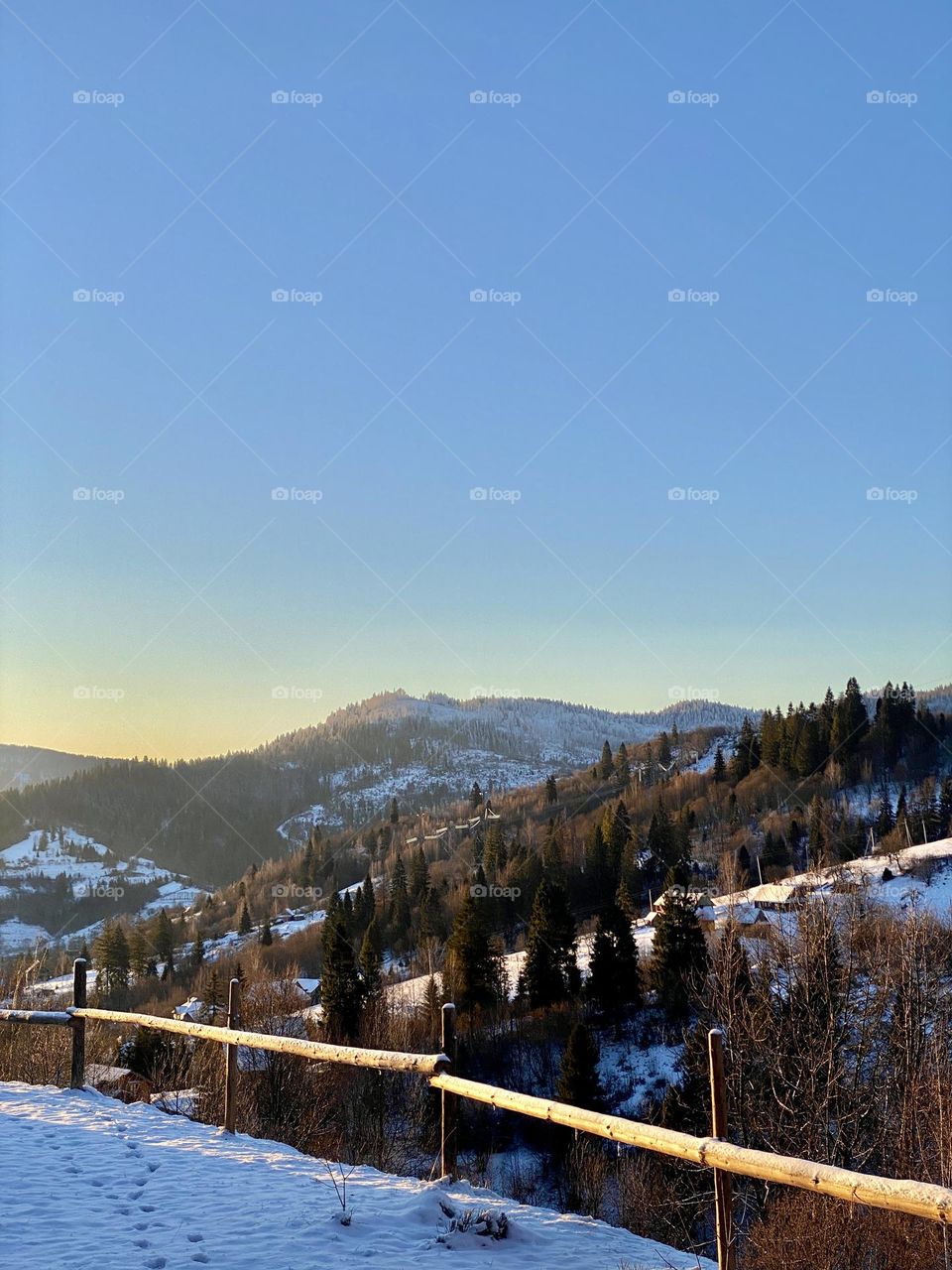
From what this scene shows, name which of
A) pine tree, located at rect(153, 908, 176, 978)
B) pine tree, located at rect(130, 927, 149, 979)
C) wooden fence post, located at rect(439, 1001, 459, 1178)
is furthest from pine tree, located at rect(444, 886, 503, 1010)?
wooden fence post, located at rect(439, 1001, 459, 1178)

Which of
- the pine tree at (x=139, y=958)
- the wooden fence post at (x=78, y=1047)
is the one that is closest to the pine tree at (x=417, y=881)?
the pine tree at (x=139, y=958)

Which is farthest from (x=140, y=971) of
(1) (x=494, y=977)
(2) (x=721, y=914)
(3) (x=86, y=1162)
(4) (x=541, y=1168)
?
(3) (x=86, y=1162)

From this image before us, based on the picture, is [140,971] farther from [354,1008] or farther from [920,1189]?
[920,1189]

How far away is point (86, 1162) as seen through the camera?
7652 millimetres

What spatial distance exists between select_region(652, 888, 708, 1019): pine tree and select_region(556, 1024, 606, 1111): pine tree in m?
13.7

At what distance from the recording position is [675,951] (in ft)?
211

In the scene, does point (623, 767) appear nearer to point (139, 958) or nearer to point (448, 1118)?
point (139, 958)

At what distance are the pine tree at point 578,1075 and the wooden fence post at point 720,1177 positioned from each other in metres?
45.8

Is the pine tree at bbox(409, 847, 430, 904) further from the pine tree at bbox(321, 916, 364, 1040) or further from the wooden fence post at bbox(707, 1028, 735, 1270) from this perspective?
the wooden fence post at bbox(707, 1028, 735, 1270)

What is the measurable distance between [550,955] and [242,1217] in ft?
219

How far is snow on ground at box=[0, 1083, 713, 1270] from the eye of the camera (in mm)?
5762

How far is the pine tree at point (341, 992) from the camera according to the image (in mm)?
59219

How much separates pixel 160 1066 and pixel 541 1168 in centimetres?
3661

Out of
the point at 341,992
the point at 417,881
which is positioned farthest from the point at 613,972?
the point at 417,881
